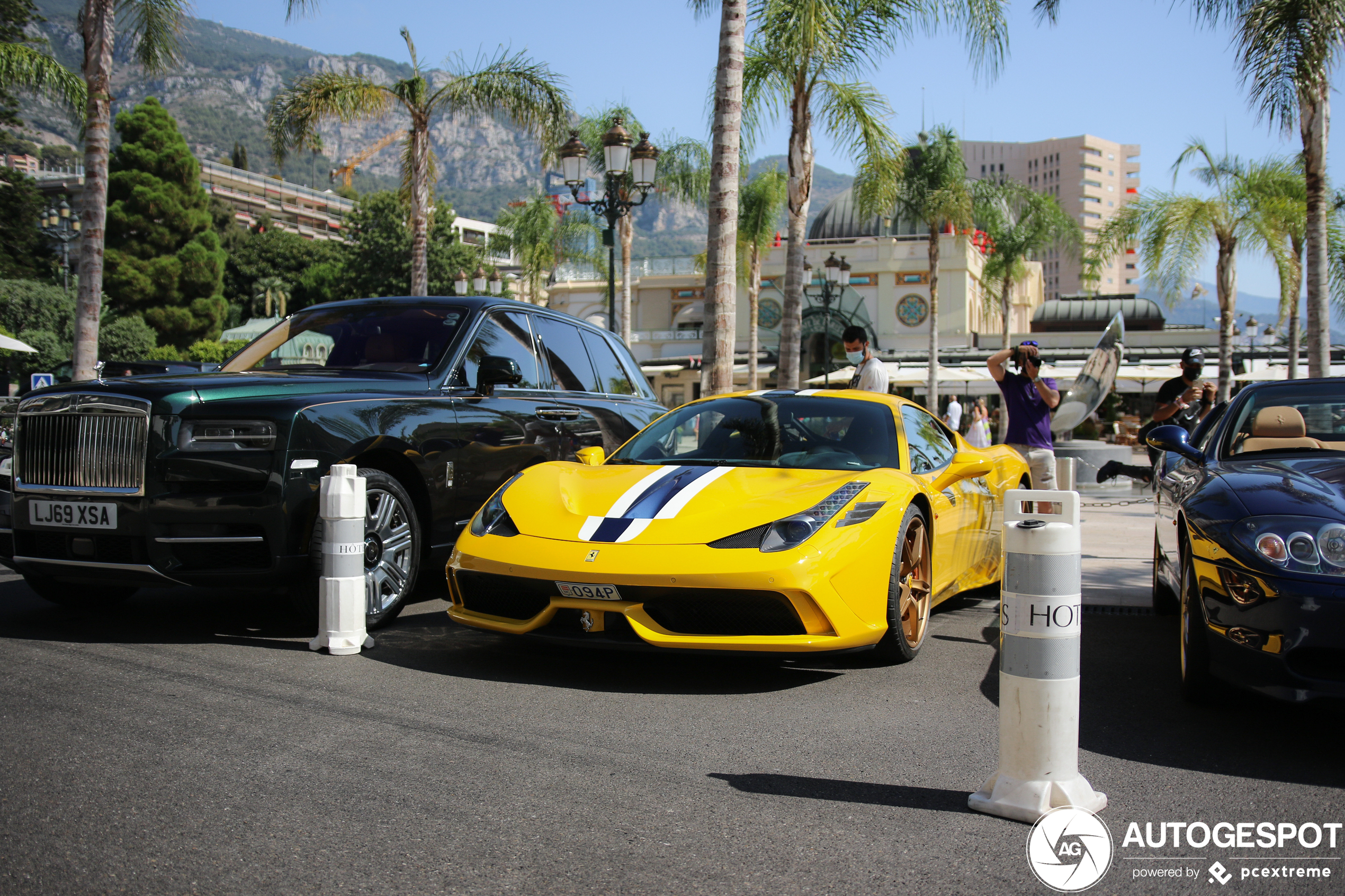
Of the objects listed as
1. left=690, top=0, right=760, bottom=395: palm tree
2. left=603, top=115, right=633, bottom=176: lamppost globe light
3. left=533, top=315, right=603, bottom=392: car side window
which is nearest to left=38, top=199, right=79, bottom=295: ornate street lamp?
left=603, top=115, right=633, bottom=176: lamppost globe light

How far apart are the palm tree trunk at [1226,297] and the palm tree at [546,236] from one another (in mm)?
21292

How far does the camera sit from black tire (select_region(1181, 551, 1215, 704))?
3963 millimetres

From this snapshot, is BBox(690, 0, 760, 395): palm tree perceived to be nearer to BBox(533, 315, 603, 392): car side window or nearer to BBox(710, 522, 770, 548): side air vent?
BBox(533, 315, 603, 392): car side window

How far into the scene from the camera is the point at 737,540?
433cm

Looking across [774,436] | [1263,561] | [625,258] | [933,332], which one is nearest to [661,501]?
[774,436]

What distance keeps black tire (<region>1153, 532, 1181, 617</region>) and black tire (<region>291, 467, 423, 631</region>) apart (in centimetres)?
415

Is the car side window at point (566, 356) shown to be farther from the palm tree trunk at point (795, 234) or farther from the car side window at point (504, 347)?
the palm tree trunk at point (795, 234)

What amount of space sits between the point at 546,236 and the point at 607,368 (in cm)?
3279

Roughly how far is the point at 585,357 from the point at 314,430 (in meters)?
2.81

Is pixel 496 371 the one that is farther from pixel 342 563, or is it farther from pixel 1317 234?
pixel 1317 234

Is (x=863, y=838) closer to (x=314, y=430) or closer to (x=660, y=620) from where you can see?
(x=660, y=620)

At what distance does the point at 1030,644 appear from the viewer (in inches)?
120

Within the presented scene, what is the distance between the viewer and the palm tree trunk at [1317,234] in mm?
12547

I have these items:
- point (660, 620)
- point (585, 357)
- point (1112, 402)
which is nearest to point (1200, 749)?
point (660, 620)
